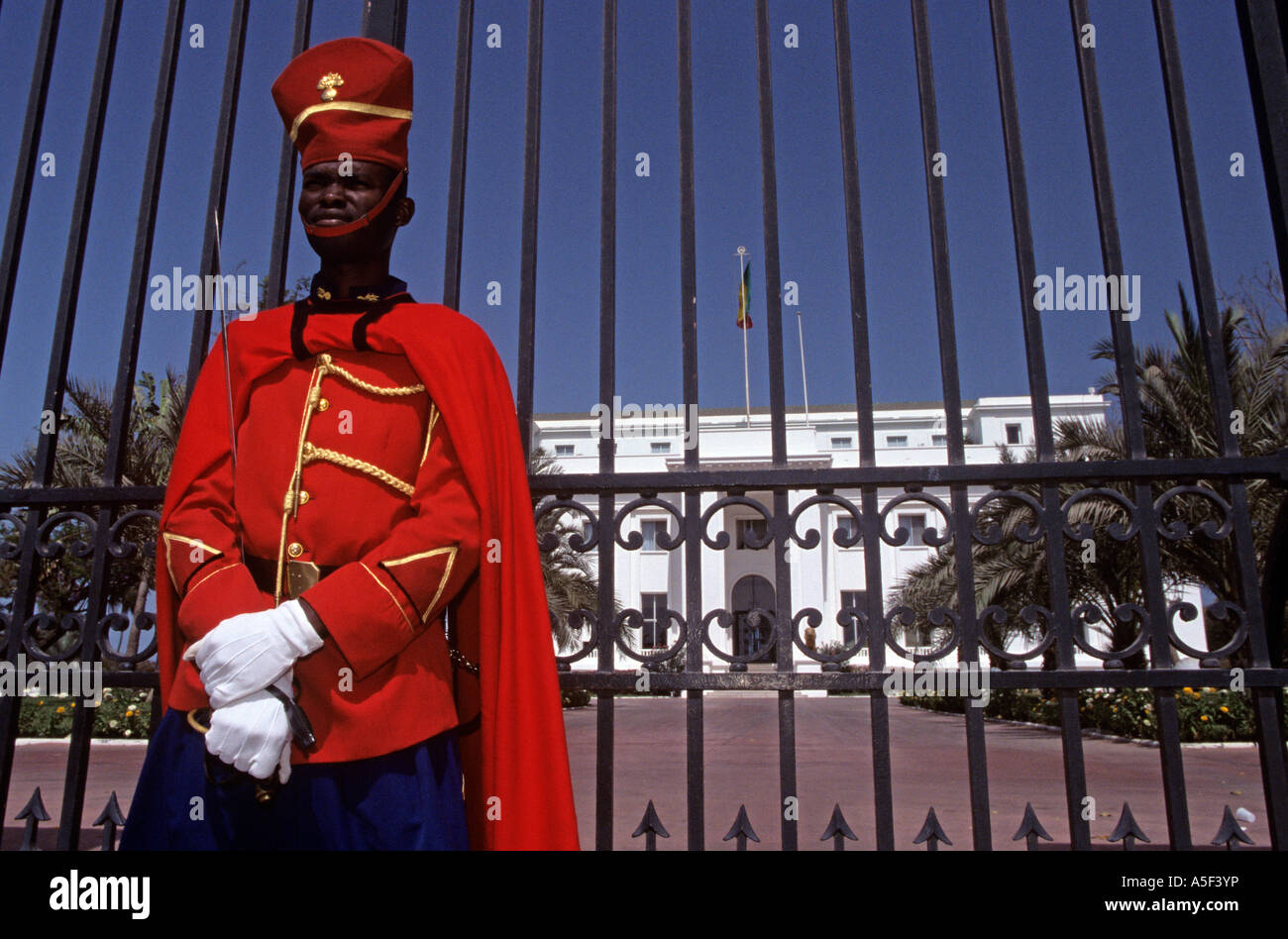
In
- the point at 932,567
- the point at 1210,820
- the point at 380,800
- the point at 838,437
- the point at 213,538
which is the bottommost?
the point at 1210,820

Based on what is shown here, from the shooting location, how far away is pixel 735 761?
408 inches

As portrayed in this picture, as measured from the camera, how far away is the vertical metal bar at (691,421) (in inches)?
96.6

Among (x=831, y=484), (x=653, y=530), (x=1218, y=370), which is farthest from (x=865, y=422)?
(x=653, y=530)

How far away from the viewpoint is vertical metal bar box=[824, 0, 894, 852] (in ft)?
7.98

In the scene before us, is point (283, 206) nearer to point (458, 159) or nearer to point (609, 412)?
point (458, 159)

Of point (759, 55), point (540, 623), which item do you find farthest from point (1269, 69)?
point (540, 623)

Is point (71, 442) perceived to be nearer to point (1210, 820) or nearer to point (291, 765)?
point (291, 765)

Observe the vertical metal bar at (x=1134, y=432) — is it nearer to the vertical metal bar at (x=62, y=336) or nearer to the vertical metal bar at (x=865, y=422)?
the vertical metal bar at (x=865, y=422)

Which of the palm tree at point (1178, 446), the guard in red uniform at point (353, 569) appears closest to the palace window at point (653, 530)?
the guard in red uniform at point (353, 569)

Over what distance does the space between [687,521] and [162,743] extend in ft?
4.38

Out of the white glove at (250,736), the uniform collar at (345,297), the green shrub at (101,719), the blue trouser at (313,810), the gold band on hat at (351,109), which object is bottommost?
the green shrub at (101,719)

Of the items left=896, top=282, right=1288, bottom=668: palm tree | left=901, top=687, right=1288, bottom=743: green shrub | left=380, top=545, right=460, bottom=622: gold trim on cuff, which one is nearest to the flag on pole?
left=896, top=282, right=1288, bottom=668: palm tree

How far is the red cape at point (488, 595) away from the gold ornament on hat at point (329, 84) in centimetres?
51

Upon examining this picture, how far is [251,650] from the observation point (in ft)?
5.96
